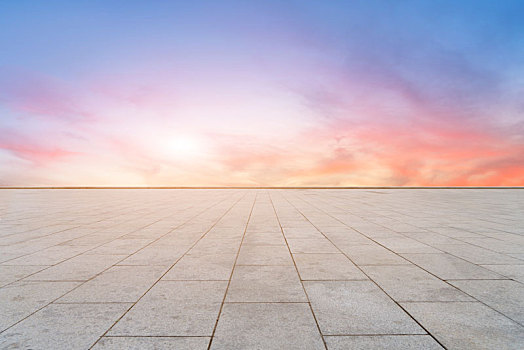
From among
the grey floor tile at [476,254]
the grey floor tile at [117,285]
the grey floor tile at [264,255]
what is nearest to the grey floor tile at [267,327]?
the grey floor tile at [117,285]

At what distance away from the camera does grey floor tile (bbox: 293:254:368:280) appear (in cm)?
517

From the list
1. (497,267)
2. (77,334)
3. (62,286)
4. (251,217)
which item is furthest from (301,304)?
(251,217)

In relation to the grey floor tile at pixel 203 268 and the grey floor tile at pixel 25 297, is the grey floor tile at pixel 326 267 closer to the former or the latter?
the grey floor tile at pixel 203 268

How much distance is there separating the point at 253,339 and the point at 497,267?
553cm

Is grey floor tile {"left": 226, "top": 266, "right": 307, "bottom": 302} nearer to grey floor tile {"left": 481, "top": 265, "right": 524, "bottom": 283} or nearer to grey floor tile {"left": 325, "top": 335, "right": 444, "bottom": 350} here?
grey floor tile {"left": 325, "top": 335, "right": 444, "bottom": 350}

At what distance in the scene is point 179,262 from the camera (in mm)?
6055

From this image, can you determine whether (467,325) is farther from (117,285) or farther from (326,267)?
(117,285)

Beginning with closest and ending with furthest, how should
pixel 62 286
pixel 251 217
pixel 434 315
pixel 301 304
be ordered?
pixel 434 315 < pixel 301 304 < pixel 62 286 < pixel 251 217

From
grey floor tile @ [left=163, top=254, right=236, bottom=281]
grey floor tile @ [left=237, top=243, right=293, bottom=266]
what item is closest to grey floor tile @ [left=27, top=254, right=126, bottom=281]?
grey floor tile @ [left=163, top=254, right=236, bottom=281]

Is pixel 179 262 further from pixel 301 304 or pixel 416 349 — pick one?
pixel 416 349

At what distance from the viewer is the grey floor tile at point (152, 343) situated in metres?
3.05

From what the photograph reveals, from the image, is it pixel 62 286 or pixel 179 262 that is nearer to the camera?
pixel 62 286

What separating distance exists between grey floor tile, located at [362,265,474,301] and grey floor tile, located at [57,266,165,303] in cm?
398

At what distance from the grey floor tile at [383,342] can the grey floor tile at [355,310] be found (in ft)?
0.33
